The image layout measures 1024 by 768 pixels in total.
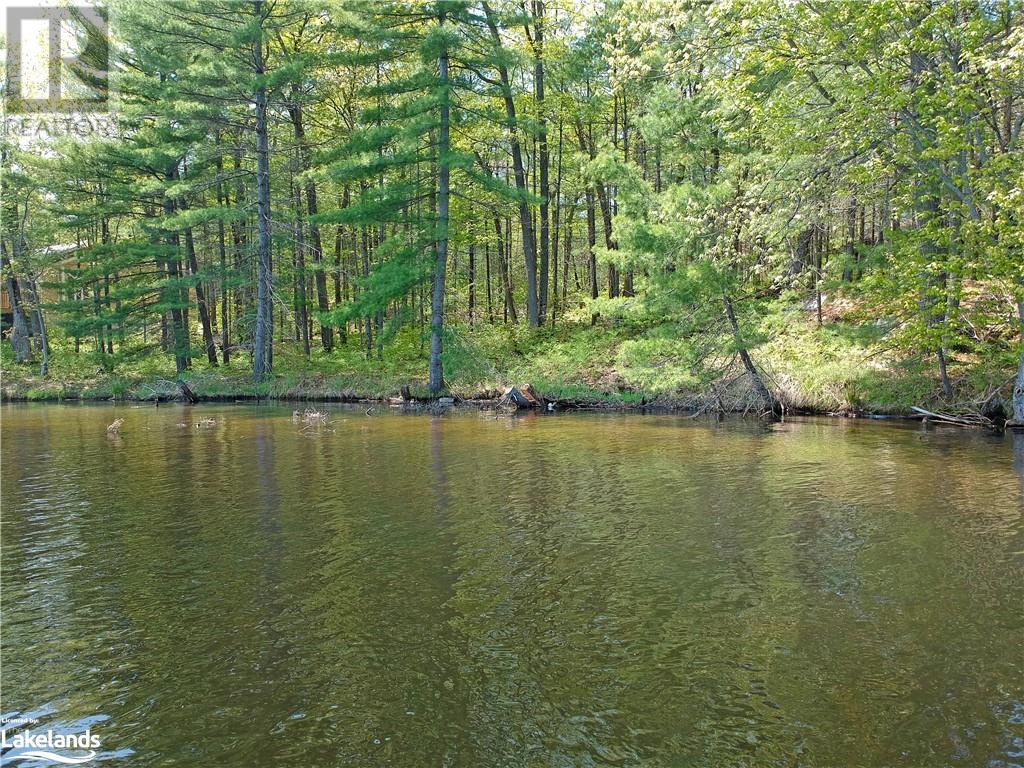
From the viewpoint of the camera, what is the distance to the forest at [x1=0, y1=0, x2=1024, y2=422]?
1455cm

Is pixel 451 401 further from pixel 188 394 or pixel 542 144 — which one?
pixel 542 144

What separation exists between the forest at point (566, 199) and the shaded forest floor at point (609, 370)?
11cm

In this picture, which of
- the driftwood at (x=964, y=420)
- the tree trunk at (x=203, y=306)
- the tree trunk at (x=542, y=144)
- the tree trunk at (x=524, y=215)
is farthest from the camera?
the tree trunk at (x=203, y=306)

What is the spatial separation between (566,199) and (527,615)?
30.2 meters

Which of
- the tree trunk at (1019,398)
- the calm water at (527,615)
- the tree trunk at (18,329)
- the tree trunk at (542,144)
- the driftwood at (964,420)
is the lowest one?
the calm water at (527,615)

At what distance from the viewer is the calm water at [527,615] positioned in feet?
13.0

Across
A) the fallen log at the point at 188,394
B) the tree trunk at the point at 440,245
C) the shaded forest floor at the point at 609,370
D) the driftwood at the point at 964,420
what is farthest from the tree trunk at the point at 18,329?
the driftwood at the point at 964,420

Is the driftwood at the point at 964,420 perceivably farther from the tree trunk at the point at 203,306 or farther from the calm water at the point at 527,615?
the tree trunk at the point at 203,306

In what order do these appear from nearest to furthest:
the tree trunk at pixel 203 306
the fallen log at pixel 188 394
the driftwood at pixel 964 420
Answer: the driftwood at pixel 964 420, the fallen log at pixel 188 394, the tree trunk at pixel 203 306

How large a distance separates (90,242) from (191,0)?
61.4 ft

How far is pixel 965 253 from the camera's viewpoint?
1444 centimetres

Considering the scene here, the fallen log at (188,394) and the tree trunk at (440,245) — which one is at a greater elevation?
the tree trunk at (440,245)

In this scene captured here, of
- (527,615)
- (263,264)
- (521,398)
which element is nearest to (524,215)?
(521,398)

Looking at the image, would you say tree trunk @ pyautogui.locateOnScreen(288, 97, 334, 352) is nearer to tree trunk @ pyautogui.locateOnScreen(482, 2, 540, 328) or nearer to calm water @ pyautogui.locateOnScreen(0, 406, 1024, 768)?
tree trunk @ pyautogui.locateOnScreen(482, 2, 540, 328)
